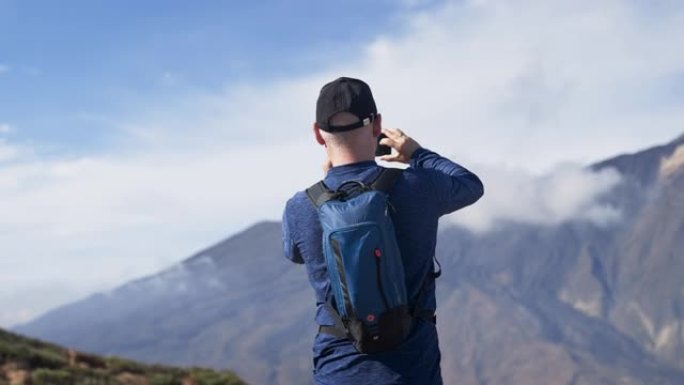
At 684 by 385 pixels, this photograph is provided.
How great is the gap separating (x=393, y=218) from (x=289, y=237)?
24.4 inches

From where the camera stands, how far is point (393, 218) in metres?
4.29

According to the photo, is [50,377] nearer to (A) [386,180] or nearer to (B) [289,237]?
(B) [289,237]

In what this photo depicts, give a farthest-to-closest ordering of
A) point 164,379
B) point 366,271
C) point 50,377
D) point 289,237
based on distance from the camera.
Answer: point 164,379, point 50,377, point 289,237, point 366,271

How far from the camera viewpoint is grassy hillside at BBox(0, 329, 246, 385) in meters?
16.7

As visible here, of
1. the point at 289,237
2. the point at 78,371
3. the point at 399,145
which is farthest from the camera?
the point at 78,371

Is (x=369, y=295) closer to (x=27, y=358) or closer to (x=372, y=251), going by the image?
(x=372, y=251)

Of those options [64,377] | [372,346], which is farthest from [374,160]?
[64,377]

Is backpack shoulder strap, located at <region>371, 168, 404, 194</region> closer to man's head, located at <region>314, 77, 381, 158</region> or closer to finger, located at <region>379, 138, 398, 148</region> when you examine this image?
man's head, located at <region>314, 77, 381, 158</region>

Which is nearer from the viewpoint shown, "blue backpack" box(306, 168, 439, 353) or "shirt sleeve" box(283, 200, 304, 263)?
"blue backpack" box(306, 168, 439, 353)

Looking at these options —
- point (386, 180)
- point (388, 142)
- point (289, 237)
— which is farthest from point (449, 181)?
point (289, 237)

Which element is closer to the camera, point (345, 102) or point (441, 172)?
point (345, 102)

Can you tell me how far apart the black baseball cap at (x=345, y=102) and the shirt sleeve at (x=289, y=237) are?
500 mm

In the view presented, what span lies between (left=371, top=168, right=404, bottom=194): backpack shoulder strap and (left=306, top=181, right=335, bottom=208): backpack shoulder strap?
23 centimetres

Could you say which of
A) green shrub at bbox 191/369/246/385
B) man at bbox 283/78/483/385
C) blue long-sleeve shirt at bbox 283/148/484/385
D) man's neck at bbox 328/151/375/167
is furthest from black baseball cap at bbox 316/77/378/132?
green shrub at bbox 191/369/246/385
